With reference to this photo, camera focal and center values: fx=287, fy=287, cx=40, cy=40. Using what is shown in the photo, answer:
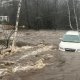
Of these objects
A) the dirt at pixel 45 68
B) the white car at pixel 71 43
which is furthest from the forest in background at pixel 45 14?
the dirt at pixel 45 68

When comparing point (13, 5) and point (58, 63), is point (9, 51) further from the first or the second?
point (13, 5)

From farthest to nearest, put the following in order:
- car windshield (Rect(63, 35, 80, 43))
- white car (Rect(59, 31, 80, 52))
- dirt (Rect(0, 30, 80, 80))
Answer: car windshield (Rect(63, 35, 80, 43)) < white car (Rect(59, 31, 80, 52)) < dirt (Rect(0, 30, 80, 80))

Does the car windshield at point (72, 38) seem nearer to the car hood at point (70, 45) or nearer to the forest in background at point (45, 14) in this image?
the car hood at point (70, 45)

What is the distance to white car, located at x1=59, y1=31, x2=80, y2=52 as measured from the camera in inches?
774

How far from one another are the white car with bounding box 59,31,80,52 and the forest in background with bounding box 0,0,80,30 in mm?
36076

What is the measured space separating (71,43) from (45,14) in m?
40.7

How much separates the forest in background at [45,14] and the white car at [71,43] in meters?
36.1

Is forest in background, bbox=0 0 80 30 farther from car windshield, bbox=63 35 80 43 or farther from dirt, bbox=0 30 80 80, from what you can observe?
dirt, bbox=0 30 80 80

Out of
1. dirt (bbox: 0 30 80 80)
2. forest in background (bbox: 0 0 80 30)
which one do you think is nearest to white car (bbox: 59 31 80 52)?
dirt (bbox: 0 30 80 80)

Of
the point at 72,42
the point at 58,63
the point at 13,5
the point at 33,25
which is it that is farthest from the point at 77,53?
the point at 13,5

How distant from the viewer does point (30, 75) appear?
13.6 m

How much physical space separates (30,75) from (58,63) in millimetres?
3681

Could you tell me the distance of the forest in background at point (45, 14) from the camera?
58688 millimetres

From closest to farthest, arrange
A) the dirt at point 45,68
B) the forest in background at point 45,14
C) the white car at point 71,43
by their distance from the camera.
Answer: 1. the dirt at point 45,68
2. the white car at point 71,43
3. the forest in background at point 45,14
